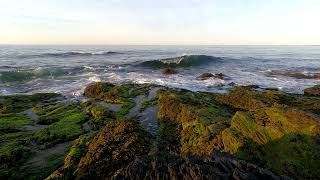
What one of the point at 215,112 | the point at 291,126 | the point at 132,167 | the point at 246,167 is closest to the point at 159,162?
the point at 132,167

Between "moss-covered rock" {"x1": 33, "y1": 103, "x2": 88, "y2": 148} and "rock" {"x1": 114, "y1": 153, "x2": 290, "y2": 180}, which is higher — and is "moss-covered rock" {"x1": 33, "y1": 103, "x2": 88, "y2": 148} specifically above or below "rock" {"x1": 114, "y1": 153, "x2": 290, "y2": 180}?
below

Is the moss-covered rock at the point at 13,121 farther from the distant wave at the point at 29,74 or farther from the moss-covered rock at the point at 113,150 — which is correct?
the distant wave at the point at 29,74

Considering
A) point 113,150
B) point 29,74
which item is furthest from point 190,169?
point 29,74

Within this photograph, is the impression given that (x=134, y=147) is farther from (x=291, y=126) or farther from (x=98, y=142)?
(x=291, y=126)

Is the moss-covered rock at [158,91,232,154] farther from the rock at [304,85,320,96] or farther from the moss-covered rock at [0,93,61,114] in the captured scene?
the rock at [304,85,320,96]

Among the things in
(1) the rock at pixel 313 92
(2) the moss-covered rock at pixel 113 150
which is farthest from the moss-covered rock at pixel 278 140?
(1) the rock at pixel 313 92

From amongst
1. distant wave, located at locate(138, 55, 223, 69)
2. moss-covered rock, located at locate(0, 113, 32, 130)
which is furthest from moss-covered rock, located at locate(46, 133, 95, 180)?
distant wave, located at locate(138, 55, 223, 69)

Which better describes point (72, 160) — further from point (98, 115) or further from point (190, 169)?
point (98, 115)
